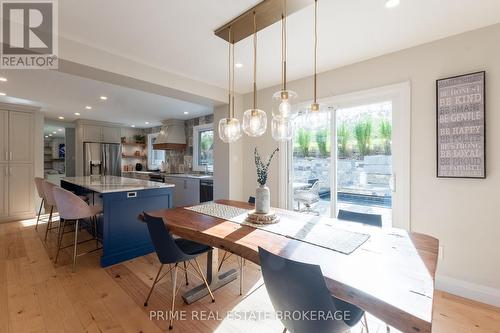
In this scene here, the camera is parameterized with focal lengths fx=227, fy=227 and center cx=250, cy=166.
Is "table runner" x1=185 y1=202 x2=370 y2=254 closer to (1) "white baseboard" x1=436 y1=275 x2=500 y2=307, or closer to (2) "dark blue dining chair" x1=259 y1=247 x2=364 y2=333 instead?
(2) "dark blue dining chair" x1=259 y1=247 x2=364 y2=333

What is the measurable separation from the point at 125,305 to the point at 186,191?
330 centimetres

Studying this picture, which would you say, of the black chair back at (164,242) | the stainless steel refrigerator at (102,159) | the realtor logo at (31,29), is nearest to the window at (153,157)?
the stainless steel refrigerator at (102,159)

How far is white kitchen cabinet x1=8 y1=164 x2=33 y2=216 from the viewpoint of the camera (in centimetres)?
448

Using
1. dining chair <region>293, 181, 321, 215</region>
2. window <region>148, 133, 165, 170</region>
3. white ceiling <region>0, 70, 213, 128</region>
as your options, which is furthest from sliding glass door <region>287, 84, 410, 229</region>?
window <region>148, 133, 165, 170</region>

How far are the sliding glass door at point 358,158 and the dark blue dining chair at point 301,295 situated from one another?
1625 millimetres

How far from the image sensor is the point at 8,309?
1873mm

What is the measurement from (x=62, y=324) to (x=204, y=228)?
131 cm

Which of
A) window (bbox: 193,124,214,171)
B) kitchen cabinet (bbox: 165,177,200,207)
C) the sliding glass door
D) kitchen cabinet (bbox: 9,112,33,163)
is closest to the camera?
the sliding glass door

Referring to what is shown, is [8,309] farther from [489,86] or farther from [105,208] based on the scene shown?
[489,86]

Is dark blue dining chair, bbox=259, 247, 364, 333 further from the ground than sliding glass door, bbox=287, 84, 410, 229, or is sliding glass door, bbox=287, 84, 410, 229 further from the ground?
sliding glass door, bbox=287, 84, 410, 229

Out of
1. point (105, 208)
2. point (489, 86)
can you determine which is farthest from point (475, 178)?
point (105, 208)

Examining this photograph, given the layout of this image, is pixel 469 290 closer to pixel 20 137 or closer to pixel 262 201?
pixel 262 201

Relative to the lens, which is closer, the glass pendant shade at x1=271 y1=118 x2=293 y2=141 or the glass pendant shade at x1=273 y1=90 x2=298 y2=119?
the glass pendant shade at x1=273 y1=90 x2=298 y2=119

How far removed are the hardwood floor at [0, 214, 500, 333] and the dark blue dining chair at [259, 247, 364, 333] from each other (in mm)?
806
